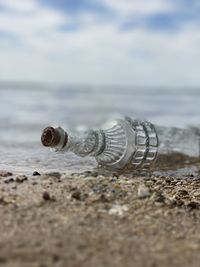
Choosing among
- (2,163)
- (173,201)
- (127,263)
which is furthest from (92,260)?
(2,163)

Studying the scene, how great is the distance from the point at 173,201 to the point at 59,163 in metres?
1.55

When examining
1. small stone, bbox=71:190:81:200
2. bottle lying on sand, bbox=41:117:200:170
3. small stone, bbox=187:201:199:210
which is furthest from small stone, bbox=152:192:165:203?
bottle lying on sand, bbox=41:117:200:170

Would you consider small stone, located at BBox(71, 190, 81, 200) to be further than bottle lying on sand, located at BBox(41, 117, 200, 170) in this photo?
No

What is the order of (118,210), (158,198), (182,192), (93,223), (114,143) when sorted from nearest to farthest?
(93,223) < (118,210) < (158,198) < (182,192) < (114,143)

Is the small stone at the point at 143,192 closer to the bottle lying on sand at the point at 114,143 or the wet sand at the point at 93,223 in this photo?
the wet sand at the point at 93,223

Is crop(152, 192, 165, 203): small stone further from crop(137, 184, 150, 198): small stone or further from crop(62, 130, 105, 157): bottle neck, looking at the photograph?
crop(62, 130, 105, 157): bottle neck

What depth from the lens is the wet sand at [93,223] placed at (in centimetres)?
167

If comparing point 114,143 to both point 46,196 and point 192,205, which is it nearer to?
point 192,205

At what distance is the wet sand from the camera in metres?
1.67

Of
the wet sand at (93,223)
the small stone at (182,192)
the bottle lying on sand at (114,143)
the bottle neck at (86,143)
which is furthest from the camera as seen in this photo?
the bottle neck at (86,143)

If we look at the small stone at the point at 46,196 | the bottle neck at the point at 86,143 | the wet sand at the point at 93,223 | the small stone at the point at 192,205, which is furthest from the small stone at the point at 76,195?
the bottle neck at the point at 86,143

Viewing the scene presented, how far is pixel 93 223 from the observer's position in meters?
2.04

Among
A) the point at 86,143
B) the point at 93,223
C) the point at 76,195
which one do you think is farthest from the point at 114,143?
the point at 93,223

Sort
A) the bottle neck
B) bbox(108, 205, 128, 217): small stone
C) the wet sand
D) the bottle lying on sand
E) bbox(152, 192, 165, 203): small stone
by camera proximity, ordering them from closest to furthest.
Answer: the wet sand < bbox(108, 205, 128, 217): small stone < bbox(152, 192, 165, 203): small stone < the bottle lying on sand < the bottle neck
